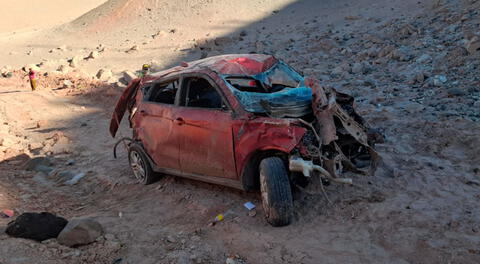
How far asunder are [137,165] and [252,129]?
2591 millimetres

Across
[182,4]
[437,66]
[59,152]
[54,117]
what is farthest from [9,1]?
[437,66]

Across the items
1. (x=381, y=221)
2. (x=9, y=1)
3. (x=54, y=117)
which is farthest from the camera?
(x=9, y=1)

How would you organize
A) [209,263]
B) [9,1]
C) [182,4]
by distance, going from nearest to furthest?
[209,263] → [182,4] → [9,1]

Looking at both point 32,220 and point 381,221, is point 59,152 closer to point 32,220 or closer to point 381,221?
point 32,220

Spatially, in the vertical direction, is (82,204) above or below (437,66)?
below

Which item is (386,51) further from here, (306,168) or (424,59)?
(306,168)

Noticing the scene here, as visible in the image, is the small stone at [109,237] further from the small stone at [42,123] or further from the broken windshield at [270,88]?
the small stone at [42,123]

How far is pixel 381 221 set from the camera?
16.0ft

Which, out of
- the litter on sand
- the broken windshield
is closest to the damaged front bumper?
the broken windshield

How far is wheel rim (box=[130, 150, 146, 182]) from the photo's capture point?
22.7 ft

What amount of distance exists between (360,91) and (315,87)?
4.98 metres

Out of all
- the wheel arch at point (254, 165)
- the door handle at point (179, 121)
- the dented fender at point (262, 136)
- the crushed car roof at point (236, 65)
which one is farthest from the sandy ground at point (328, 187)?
the crushed car roof at point (236, 65)


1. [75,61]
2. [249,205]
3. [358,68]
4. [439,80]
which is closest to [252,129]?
[249,205]

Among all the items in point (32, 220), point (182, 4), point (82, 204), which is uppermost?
point (182, 4)
